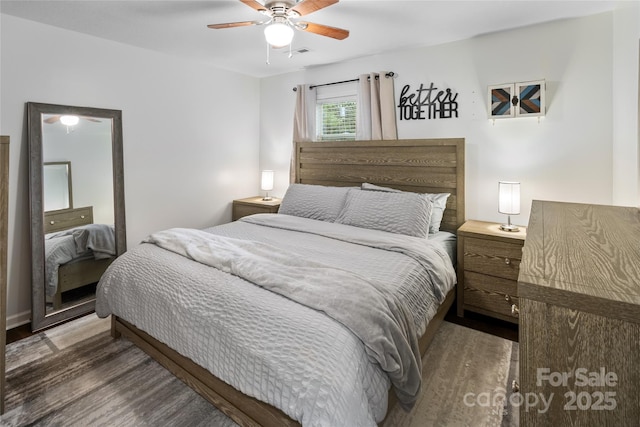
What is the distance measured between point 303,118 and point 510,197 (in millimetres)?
2393

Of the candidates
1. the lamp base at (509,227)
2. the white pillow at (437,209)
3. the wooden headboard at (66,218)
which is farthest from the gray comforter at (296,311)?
the wooden headboard at (66,218)

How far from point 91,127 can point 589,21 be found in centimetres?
404

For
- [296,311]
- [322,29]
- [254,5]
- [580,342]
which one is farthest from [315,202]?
[580,342]

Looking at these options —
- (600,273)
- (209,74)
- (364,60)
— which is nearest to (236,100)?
(209,74)

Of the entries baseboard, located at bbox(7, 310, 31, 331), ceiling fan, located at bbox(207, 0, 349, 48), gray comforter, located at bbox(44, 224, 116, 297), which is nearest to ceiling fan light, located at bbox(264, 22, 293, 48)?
ceiling fan, located at bbox(207, 0, 349, 48)

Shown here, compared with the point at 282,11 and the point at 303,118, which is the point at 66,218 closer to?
the point at 282,11

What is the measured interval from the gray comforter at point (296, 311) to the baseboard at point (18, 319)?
36.4 inches

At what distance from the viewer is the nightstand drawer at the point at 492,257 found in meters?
2.46

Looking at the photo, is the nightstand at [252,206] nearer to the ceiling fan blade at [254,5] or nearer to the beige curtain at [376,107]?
the beige curtain at [376,107]

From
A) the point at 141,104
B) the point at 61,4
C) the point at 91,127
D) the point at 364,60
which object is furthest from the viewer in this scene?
the point at 364,60

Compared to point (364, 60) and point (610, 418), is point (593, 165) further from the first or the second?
point (610, 418)

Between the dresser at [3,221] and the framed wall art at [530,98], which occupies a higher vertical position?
the framed wall art at [530,98]

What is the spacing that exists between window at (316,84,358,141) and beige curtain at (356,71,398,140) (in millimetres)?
150

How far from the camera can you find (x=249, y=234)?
2703mm
